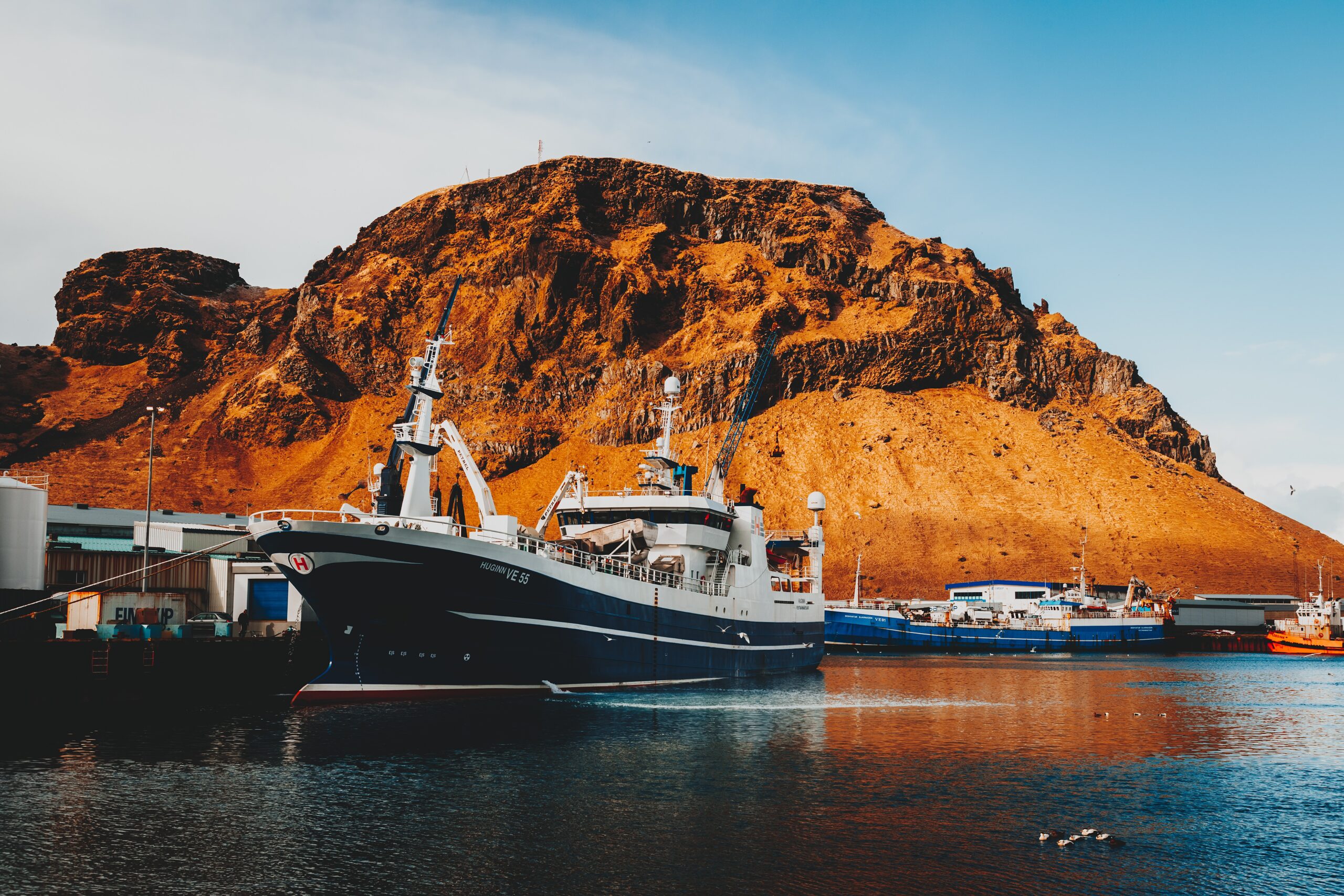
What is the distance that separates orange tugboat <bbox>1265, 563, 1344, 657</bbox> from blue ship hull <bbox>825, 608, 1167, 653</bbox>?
11.8 m

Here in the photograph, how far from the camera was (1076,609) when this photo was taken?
12088 cm

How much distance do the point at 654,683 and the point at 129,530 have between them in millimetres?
55974

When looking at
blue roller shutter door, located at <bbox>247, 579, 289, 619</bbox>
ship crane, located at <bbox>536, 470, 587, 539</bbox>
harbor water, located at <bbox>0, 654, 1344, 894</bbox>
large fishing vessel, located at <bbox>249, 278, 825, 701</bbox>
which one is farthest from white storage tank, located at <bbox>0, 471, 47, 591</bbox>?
ship crane, located at <bbox>536, 470, 587, 539</bbox>

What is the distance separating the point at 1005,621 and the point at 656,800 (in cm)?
9816

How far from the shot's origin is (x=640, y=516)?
57.3m

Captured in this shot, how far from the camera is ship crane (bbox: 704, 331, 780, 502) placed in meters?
72.8


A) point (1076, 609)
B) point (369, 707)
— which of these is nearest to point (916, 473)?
point (1076, 609)

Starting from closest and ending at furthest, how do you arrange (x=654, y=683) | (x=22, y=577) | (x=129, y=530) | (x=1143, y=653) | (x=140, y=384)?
(x=22, y=577), (x=654, y=683), (x=129, y=530), (x=1143, y=653), (x=140, y=384)

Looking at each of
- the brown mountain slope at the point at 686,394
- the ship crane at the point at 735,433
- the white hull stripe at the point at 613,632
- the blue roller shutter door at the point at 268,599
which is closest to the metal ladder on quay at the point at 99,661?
the white hull stripe at the point at 613,632

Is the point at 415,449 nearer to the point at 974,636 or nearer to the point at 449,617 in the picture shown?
the point at 449,617

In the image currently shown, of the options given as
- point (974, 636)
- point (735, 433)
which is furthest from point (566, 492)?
point (974, 636)

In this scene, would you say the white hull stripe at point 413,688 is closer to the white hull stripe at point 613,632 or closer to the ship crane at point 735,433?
the white hull stripe at point 613,632

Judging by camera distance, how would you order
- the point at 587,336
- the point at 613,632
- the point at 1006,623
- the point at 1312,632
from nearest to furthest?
the point at 613,632, the point at 1006,623, the point at 1312,632, the point at 587,336

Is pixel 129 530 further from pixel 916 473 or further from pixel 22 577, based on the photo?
pixel 916 473
